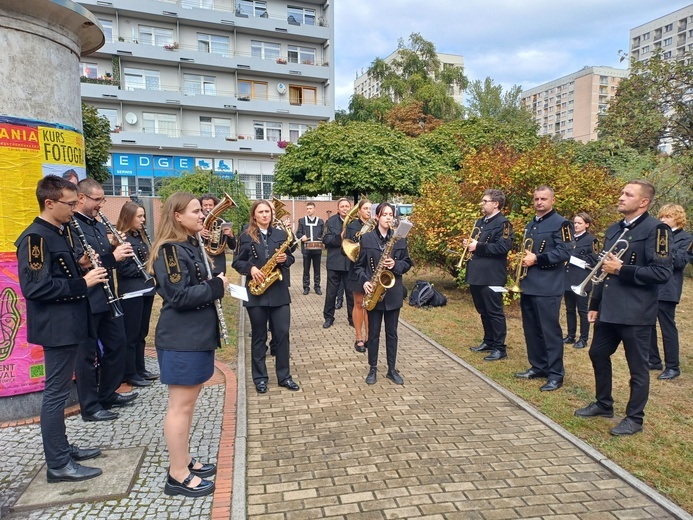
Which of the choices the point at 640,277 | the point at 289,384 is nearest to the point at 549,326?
the point at 640,277

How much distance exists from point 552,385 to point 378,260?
2.61 m

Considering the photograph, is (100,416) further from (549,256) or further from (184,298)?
(549,256)

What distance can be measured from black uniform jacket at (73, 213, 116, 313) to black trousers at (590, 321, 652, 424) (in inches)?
198

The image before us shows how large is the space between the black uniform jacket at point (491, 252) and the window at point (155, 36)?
37.2 meters

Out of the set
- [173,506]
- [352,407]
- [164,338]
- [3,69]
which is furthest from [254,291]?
[3,69]

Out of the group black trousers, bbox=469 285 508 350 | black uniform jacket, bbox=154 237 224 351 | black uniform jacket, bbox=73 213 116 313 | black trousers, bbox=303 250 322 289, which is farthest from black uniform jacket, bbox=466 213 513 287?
black trousers, bbox=303 250 322 289

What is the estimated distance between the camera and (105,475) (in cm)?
383

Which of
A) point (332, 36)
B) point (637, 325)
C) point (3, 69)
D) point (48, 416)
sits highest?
point (332, 36)

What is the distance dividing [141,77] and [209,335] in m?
38.5

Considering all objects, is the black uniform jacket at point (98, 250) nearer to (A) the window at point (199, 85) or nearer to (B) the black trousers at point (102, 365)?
(B) the black trousers at point (102, 365)

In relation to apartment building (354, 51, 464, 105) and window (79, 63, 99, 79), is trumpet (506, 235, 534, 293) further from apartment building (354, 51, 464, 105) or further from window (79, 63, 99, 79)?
apartment building (354, 51, 464, 105)

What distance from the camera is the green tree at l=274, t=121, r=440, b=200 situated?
17750mm

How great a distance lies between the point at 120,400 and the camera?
5.25 metres

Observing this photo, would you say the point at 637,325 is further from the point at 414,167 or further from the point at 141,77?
the point at 141,77
